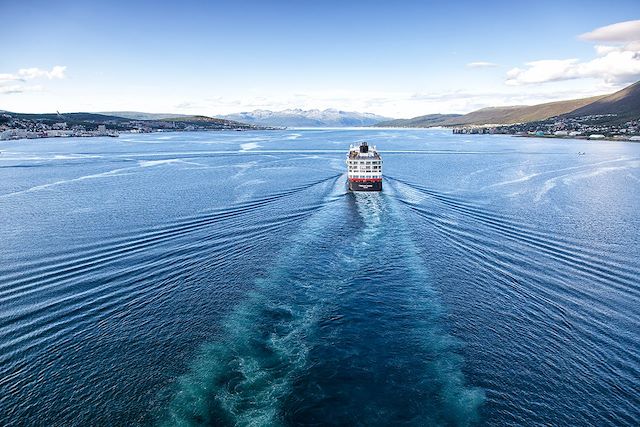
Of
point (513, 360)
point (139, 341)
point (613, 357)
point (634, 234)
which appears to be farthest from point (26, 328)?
point (634, 234)

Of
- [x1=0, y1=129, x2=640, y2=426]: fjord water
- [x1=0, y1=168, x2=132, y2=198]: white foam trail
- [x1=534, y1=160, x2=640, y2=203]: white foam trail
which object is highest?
[x1=534, y1=160, x2=640, y2=203]: white foam trail

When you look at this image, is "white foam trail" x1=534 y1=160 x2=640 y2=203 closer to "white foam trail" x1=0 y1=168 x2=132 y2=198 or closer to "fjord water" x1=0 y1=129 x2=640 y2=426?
"fjord water" x1=0 y1=129 x2=640 y2=426

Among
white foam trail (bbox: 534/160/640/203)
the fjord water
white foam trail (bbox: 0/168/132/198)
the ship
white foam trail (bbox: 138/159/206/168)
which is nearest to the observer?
the fjord water

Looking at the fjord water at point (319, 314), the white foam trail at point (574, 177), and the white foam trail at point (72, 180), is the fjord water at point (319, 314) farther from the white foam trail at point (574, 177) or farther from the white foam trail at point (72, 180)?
the white foam trail at point (72, 180)

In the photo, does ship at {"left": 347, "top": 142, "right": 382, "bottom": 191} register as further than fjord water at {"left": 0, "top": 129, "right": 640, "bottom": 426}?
Yes

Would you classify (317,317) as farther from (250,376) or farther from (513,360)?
(513,360)

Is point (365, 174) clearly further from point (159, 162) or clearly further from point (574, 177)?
point (159, 162)

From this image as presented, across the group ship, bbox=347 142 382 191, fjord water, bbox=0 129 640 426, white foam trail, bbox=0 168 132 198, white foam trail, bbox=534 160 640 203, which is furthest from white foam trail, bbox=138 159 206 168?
white foam trail, bbox=534 160 640 203

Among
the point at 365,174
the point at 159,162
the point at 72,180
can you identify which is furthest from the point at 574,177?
the point at 72,180
